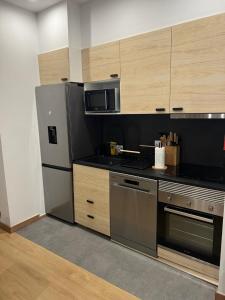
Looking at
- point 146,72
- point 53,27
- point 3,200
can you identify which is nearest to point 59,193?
point 3,200

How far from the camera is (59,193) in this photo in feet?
9.34

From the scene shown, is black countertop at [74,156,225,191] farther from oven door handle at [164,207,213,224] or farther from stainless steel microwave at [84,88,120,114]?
stainless steel microwave at [84,88,120,114]

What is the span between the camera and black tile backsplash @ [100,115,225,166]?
7.09 feet

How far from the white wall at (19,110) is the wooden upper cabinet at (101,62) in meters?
0.73

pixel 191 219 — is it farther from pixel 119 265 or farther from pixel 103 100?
pixel 103 100

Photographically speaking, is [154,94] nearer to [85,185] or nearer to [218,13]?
[218,13]

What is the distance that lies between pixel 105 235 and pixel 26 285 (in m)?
0.97

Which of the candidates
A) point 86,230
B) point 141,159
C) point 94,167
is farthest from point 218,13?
point 86,230

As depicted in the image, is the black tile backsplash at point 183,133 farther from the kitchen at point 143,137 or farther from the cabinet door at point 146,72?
the cabinet door at point 146,72

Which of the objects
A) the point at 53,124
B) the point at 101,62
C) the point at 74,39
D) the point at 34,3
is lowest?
the point at 53,124

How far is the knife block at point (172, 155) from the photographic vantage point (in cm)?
230

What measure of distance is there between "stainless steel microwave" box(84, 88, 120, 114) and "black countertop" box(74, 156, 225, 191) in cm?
60

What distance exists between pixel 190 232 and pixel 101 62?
1.98 metres

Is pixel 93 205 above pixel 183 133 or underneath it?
underneath
